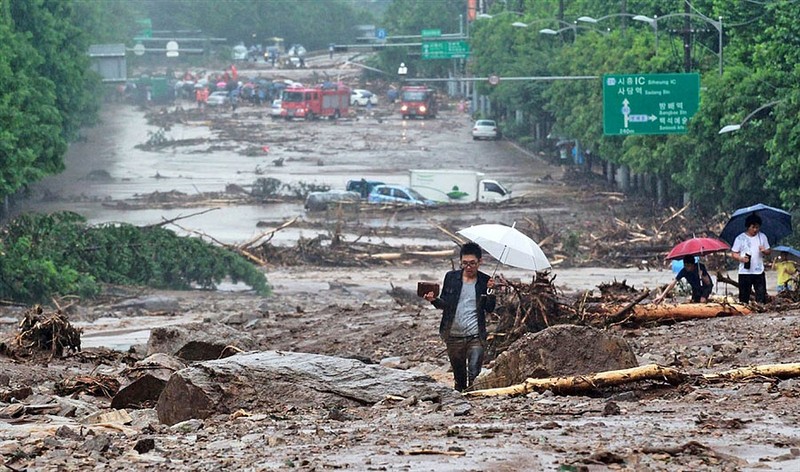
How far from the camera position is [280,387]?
1235 cm

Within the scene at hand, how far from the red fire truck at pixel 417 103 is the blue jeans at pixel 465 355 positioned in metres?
89.9

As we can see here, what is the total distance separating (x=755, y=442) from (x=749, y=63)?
3868 centimetres

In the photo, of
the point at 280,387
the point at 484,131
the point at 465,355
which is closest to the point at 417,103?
the point at 484,131

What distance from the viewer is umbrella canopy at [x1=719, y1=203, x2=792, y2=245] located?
67.2 ft

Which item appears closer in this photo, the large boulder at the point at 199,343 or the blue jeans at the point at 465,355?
the blue jeans at the point at 465,355

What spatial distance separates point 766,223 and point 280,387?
10.5 m

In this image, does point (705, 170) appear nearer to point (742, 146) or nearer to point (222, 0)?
point (742, 146)

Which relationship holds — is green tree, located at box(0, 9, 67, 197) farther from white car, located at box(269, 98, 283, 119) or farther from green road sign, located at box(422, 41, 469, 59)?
white car, located at box(269, 98, 283, 119)

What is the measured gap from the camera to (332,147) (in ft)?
279

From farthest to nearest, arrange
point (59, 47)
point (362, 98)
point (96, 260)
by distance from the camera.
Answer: point (362, 98)
point (59, 47)
point (96, 260)

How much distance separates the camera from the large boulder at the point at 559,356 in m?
13.3

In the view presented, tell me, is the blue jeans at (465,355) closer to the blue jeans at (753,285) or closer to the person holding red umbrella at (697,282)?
the person holding red umbrella at (697,282)

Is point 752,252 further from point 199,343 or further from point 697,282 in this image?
point 199,343

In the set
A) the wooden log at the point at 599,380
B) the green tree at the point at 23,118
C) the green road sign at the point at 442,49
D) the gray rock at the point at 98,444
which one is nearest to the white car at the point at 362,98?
the green road sign at the point at 442,49
